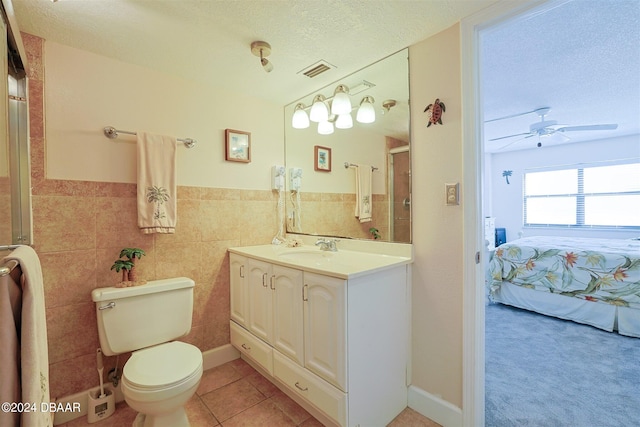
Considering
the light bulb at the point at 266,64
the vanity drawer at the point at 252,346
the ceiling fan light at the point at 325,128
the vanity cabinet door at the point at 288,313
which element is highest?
the light bulb at the point at 266,64

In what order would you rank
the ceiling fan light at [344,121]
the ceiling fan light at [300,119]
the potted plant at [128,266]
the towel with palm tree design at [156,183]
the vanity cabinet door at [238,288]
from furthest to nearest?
the ceiling fan light at [300,119] → the ceiling fan light at [344,121] → the vanity cabinet door at [238,288] → the towel with palm tree design at [156,183] → the potted plant at [128,266]

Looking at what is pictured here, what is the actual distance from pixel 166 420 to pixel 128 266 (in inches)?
33.4

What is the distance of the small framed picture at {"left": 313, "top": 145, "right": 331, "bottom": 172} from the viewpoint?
7.61 ft

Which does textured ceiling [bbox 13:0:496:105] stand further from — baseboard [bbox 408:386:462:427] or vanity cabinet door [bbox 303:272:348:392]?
baseboard [bbox 408:386:462:427]

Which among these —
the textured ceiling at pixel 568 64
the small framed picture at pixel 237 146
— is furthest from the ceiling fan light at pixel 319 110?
the textured ceiling at pixel 568 64

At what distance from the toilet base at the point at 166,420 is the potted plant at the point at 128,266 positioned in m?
0.73

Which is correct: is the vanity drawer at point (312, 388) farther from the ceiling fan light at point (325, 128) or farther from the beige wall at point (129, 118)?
the ceiling fan light at point (325, 128)

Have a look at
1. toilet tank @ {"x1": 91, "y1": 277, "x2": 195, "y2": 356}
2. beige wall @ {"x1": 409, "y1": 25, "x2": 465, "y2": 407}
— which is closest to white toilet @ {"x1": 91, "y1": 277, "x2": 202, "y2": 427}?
toilet tank @ {"x1": 91, "y1": 277, "x2": 195, "y2": 356}

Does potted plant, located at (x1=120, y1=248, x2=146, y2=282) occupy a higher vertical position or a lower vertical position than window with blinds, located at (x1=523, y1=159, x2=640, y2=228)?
lower

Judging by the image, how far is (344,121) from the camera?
2141 millimetres

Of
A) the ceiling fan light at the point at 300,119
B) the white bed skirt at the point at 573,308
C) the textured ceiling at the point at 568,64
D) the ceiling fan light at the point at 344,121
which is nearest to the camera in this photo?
the textured ceiling at the point at 568,64

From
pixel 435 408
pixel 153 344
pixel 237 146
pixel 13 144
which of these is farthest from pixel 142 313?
pixel 435 408

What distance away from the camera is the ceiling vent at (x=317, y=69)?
185 cm

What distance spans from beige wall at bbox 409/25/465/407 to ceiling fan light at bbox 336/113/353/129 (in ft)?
1.82
